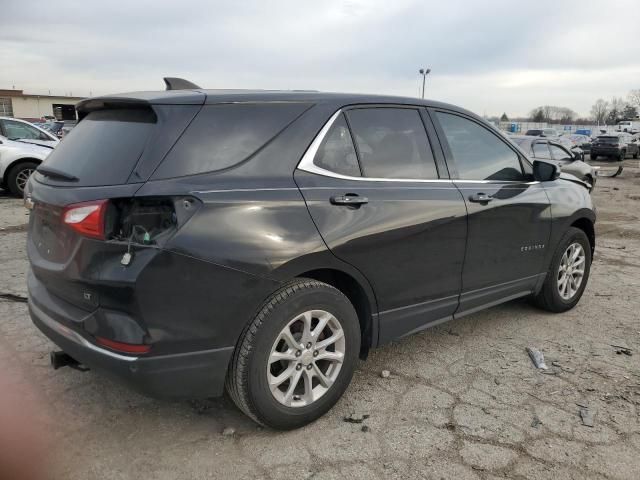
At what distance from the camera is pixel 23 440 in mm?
2697

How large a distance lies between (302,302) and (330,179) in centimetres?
68

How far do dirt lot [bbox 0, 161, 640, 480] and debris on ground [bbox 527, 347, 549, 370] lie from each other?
0.17 feet

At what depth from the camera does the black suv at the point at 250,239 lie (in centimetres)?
229

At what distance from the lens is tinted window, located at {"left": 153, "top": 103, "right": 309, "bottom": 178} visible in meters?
2.41

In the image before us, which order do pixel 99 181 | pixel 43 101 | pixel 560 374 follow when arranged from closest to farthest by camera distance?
pixel 99 181 < pixel 560 374 < pixel 43 101

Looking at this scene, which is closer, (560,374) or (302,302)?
(302,302)

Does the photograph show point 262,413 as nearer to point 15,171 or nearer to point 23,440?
→ point 23,440

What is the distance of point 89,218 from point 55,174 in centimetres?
58

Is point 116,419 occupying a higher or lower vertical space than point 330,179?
lower

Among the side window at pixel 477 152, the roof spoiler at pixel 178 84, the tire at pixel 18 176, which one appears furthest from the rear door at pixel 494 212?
the tire at pixel 18 176

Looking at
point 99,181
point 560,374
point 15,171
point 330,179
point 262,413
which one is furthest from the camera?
point 15,171

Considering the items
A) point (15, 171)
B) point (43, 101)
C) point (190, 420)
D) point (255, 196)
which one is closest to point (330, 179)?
point (255, 196)

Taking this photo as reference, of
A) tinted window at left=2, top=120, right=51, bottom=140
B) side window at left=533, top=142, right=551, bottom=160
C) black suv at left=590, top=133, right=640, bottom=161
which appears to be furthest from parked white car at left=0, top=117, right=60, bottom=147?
black suv at left=590, top=133, right=640, bottom=161

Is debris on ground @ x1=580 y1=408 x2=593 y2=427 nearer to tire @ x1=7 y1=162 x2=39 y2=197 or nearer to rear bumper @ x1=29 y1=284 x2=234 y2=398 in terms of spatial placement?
rear bumper @ x1=29 y1=284 x2=234 y2=398
